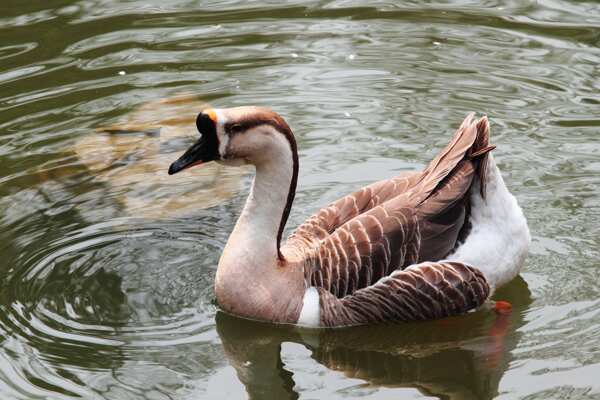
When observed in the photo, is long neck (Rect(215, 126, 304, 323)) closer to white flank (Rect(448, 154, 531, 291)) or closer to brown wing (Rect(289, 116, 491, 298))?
brown wing (Rect(289, 116, 491, 298))

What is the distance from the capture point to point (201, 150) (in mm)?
7387

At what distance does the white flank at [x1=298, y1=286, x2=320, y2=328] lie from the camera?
25.0 feet

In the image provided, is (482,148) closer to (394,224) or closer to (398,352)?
(394,224)

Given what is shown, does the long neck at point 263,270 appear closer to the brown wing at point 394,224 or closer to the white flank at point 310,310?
the white flank at point 310,310

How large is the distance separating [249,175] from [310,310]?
261cm

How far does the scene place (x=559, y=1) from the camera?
516 inches

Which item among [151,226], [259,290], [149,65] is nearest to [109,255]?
[151,226]

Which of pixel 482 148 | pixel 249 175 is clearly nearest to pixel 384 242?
pixel 482 148

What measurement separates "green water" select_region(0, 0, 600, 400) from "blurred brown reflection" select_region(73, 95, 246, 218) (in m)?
0.02

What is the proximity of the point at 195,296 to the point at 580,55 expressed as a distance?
18.5 feet

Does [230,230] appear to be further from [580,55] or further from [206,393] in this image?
[580,55]

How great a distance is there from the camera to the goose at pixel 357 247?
24.6ft

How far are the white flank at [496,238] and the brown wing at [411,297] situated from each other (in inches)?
4.7

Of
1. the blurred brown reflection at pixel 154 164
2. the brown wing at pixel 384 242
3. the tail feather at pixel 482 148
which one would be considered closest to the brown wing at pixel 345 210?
the brown wing at pixel 384 242
